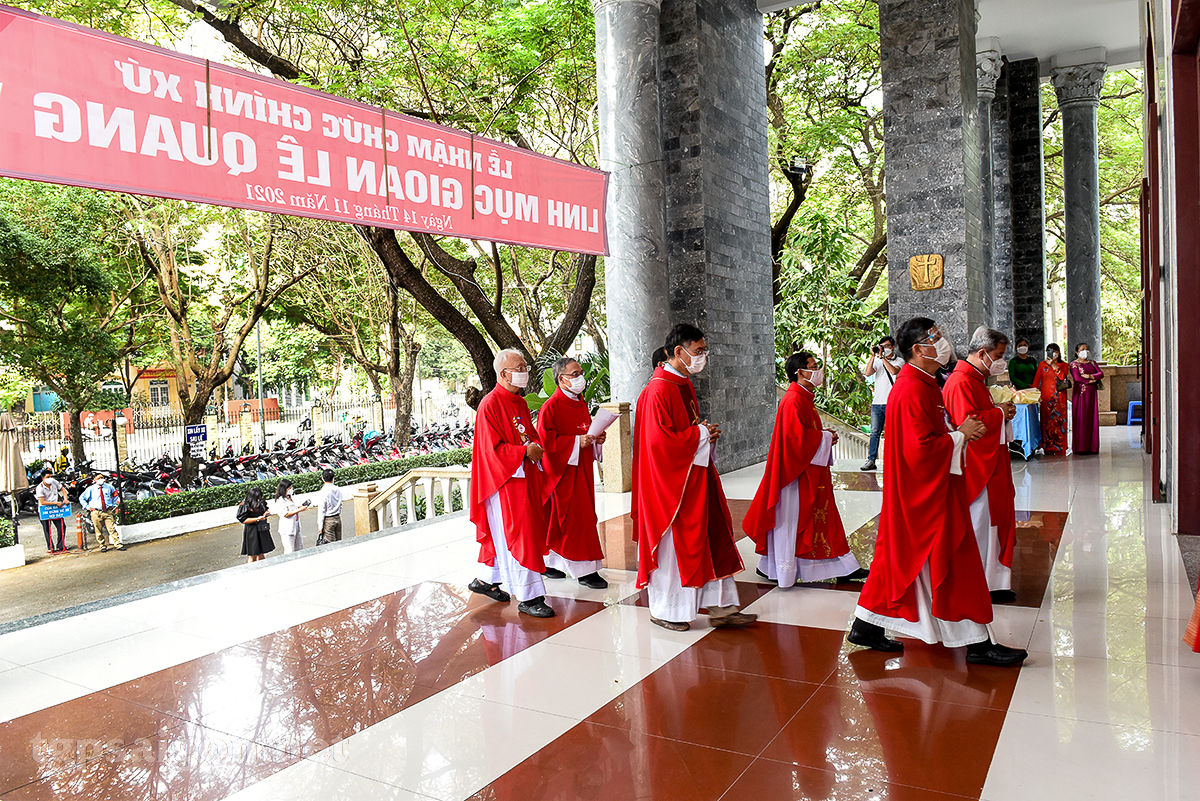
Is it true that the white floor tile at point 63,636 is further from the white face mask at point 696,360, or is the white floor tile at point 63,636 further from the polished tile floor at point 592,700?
the white face mask at point 696,360

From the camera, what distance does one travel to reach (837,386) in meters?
15.0

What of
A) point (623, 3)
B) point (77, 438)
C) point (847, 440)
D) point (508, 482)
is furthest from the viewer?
point (77, 438)

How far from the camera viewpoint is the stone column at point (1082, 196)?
16062 mm

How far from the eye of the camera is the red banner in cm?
500

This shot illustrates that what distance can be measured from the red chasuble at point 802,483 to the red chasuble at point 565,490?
108 cm

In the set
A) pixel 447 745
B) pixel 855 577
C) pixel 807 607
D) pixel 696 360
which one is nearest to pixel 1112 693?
pixel 807 607

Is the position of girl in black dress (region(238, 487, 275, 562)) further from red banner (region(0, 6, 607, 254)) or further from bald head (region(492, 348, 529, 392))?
bald head (region(492, 348, 529, 392))

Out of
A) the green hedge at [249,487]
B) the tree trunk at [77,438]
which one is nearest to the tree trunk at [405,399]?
the green hedge at [249,487]

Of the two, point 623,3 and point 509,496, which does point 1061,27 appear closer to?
point 623,3

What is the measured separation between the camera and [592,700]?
3.74m

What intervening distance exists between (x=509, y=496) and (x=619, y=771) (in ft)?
8.00

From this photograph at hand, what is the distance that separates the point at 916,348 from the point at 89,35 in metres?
5.18

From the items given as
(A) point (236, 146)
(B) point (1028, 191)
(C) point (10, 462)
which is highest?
(B) point (1028, 191)

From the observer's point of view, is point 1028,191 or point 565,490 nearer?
point 565,490
